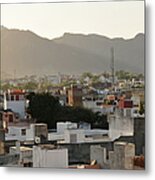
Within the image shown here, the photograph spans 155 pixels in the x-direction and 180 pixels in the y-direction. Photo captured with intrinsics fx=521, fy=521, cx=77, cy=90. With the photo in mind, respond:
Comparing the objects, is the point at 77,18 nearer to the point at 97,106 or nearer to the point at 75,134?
the point at 97,106

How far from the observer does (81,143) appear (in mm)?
2223

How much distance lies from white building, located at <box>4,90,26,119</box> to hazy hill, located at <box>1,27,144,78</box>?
3.5 inches

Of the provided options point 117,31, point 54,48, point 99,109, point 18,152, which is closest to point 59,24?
point 54,48

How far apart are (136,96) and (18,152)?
1.86ft

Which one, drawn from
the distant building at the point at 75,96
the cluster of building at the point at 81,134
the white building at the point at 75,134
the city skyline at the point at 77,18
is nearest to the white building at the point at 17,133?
the cluster of building at the point at 81,134

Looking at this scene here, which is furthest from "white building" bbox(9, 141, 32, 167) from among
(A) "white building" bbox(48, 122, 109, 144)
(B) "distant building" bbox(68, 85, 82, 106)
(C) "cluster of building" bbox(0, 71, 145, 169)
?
(B) "distant building" bbox(68, 85, 82, 106)

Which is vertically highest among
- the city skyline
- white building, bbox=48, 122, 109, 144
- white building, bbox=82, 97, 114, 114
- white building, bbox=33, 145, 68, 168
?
the city skyline

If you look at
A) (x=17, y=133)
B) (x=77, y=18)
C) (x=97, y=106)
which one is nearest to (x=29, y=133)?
(x=17, y=133)

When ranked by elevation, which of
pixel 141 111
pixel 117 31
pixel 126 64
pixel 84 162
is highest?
pixel 117 31

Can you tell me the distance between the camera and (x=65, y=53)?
2229 mm

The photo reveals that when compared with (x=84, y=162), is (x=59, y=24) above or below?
above

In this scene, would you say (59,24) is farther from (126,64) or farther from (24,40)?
(126,64)

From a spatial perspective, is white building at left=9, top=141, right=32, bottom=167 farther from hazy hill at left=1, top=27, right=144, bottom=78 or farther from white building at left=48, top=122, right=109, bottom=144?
hazy hill at left=1, top=27, right=144, bottom=78

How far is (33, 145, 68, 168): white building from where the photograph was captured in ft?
7.32
